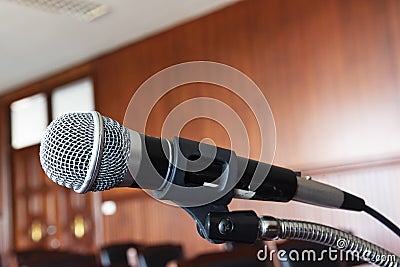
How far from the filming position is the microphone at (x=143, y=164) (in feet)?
2.18

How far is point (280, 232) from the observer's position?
29.8 inches

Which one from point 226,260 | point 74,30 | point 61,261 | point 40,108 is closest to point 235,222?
point 226,260

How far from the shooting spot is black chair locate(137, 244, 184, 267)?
9.81 feet

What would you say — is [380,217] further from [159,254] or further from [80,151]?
[159,254]

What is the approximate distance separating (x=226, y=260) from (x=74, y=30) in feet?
11.4

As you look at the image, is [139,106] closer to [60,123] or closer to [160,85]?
[160,85]

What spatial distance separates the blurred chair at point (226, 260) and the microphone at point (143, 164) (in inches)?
39.9

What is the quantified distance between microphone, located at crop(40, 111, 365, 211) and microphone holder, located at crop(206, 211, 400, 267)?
0.10ft

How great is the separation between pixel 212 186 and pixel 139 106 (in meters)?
4.33

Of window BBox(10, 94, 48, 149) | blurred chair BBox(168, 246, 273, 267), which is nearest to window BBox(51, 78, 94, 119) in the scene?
window BBox(10, 94, 48, 149)

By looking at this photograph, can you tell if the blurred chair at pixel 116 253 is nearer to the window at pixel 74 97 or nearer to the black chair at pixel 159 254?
the black chair at pixel 159 254

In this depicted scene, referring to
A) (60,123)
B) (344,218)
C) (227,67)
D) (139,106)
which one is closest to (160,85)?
(139,106)

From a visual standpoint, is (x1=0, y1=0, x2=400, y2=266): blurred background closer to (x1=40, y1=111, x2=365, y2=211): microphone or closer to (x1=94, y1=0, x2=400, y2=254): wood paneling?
(x1=94, y1=0, x2=400, y2=254): wood paneling

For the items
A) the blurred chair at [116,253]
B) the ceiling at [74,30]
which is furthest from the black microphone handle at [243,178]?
the ceiling at [74,30]
